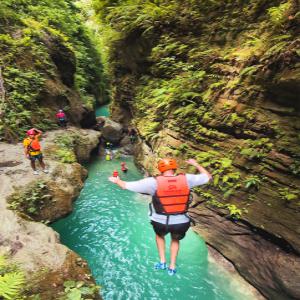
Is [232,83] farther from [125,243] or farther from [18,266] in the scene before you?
[18,266]

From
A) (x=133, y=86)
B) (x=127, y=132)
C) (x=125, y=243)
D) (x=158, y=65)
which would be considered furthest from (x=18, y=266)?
(x=127, y=132)

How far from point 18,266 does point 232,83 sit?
8.02 metres

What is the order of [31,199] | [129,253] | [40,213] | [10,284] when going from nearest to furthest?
[10,284] → [31,199] → [40,213] → [129,253]

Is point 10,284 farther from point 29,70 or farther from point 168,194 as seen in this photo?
point 29,70

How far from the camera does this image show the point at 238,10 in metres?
10.8

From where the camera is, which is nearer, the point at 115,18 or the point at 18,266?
the point at 18,266

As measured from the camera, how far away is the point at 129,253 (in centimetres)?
1078

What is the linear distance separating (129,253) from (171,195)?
6441 millimetres

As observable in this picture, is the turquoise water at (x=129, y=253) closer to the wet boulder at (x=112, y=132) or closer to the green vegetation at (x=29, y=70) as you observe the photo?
the green vegetation at (x=29, y=70)

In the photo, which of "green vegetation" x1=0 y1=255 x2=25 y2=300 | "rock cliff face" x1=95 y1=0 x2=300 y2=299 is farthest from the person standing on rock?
"rock cliff face" x1=95 y1=0 x2=300 y2=299

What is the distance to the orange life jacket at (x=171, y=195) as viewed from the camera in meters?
5.24

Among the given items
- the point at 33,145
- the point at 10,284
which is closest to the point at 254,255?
the point at 10,284

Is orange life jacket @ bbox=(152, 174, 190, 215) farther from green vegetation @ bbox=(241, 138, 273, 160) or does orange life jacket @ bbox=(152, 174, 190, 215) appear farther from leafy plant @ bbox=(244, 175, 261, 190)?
green vegetation @ bbox=(241, 138, 273, 160)

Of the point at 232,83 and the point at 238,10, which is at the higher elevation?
the point at 238,10
